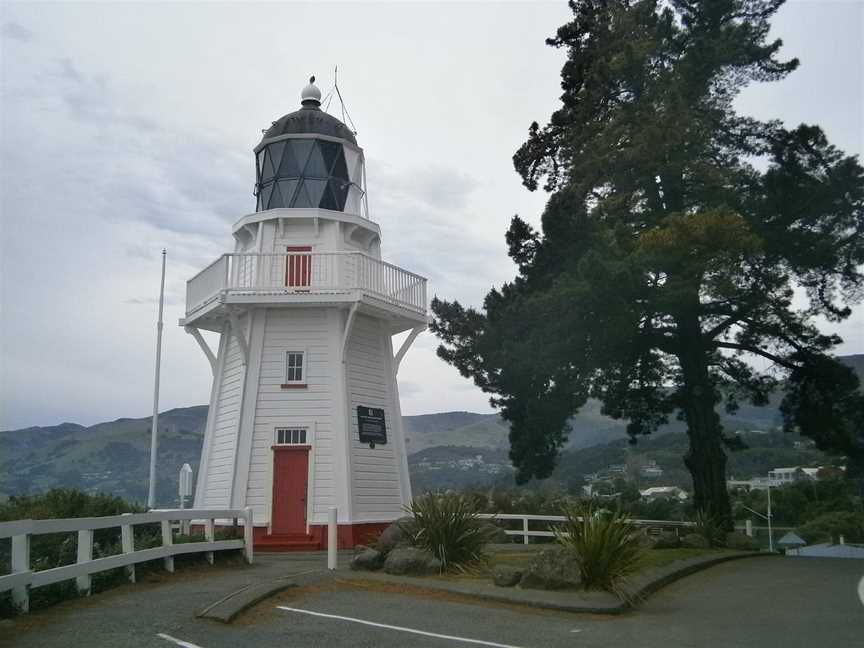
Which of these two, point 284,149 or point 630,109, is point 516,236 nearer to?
point 630,109

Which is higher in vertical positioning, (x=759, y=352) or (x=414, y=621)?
(x=759, y=352)

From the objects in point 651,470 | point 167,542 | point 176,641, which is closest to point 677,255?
point 167,542

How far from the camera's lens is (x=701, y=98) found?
25.1 metres

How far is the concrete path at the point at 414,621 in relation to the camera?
8.57 m

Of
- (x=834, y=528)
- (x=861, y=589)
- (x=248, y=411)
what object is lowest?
(x=834, y=528)

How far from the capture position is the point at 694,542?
1995 cm

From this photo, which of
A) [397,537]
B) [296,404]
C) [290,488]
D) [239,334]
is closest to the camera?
[397,537]

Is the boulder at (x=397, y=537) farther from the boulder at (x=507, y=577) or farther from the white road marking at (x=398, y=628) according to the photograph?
the white road marking at (x=398, y=628)

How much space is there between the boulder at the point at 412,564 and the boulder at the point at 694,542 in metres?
8.67

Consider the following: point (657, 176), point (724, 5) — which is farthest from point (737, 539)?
point (724, 5)

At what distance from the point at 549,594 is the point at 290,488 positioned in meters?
10.5

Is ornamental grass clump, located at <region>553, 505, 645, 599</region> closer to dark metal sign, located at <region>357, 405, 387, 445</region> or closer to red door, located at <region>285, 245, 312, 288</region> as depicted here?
dark metal sign, located at <region>357, 405, 387, 445</region>

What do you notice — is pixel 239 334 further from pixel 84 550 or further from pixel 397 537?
pixel 84 550

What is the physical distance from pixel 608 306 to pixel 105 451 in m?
177
